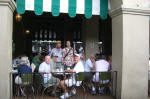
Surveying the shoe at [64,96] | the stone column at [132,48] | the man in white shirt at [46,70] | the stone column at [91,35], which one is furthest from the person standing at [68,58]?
the stone column at [91,35]

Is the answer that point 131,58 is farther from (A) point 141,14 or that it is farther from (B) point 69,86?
(B) point 69,86

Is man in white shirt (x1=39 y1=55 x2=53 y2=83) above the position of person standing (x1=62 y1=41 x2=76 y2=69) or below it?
below

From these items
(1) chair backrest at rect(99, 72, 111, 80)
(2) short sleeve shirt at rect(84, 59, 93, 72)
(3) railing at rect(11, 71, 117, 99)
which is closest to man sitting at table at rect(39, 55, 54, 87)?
(3) railing at rect(11, 71, 117, 99)

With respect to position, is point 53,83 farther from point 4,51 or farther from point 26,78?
point 4,51

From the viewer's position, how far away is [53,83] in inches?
301

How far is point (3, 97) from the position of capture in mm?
6738

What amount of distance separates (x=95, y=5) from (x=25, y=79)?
3909 millimetres

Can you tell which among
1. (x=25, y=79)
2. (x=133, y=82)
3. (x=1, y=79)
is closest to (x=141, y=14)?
(x=133, y=82)

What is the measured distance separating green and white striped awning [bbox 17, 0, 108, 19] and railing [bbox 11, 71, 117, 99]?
2.32m

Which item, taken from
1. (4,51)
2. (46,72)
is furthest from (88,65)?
(4,51)

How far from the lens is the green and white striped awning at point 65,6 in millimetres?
8086

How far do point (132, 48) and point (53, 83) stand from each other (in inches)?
119

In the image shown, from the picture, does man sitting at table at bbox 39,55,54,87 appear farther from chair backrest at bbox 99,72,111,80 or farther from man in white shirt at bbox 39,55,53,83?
chair backrest at bbox 99,72,111,80

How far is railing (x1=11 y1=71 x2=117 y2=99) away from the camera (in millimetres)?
7328
